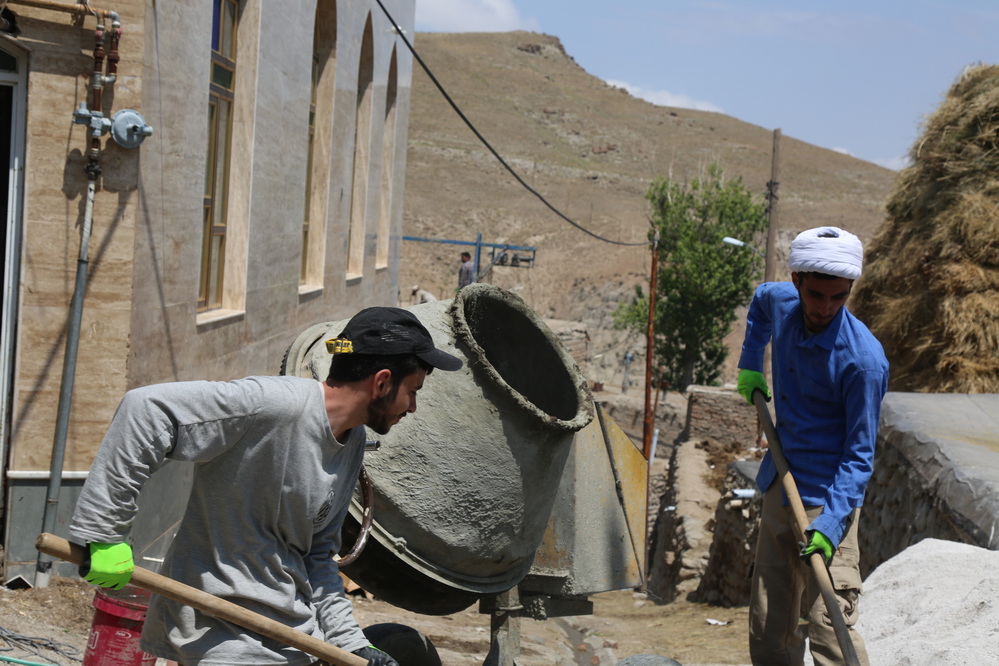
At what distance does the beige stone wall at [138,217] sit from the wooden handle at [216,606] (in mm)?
3172

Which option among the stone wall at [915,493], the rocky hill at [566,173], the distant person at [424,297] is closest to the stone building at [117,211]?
the distant person at [424,297]

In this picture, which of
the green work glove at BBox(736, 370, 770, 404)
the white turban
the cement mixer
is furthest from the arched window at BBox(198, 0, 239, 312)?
the white turban

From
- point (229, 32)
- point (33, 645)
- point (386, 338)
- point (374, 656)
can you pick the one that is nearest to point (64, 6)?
point (229, 32)

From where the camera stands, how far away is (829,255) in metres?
3.48

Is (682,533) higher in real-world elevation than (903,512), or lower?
lower

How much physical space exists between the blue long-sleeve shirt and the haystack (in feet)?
15.9

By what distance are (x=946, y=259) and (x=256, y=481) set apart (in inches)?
306

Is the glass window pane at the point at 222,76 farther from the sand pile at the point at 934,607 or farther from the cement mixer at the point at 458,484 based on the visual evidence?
the sand pile at the point at 934,607

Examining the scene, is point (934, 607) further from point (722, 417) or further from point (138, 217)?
point (722, 417)

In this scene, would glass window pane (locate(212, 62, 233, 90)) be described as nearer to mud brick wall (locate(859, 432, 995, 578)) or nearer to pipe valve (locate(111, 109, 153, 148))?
pipe valve (locate(111, 109, 153, 148))

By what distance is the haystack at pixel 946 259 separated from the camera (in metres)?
8.03

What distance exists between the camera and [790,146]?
90.6 meters

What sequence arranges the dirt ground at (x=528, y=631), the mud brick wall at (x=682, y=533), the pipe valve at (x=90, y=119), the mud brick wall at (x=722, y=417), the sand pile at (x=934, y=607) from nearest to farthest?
the sand pile at (x=934, y=607), the dirt ground at (x=528, y=631), the pipe valve at (x=90, y=119), the mud brick wall at (x=682, y=533), the mud brick wall at (x=722, y=417)

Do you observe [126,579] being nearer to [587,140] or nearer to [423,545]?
[423,545]
